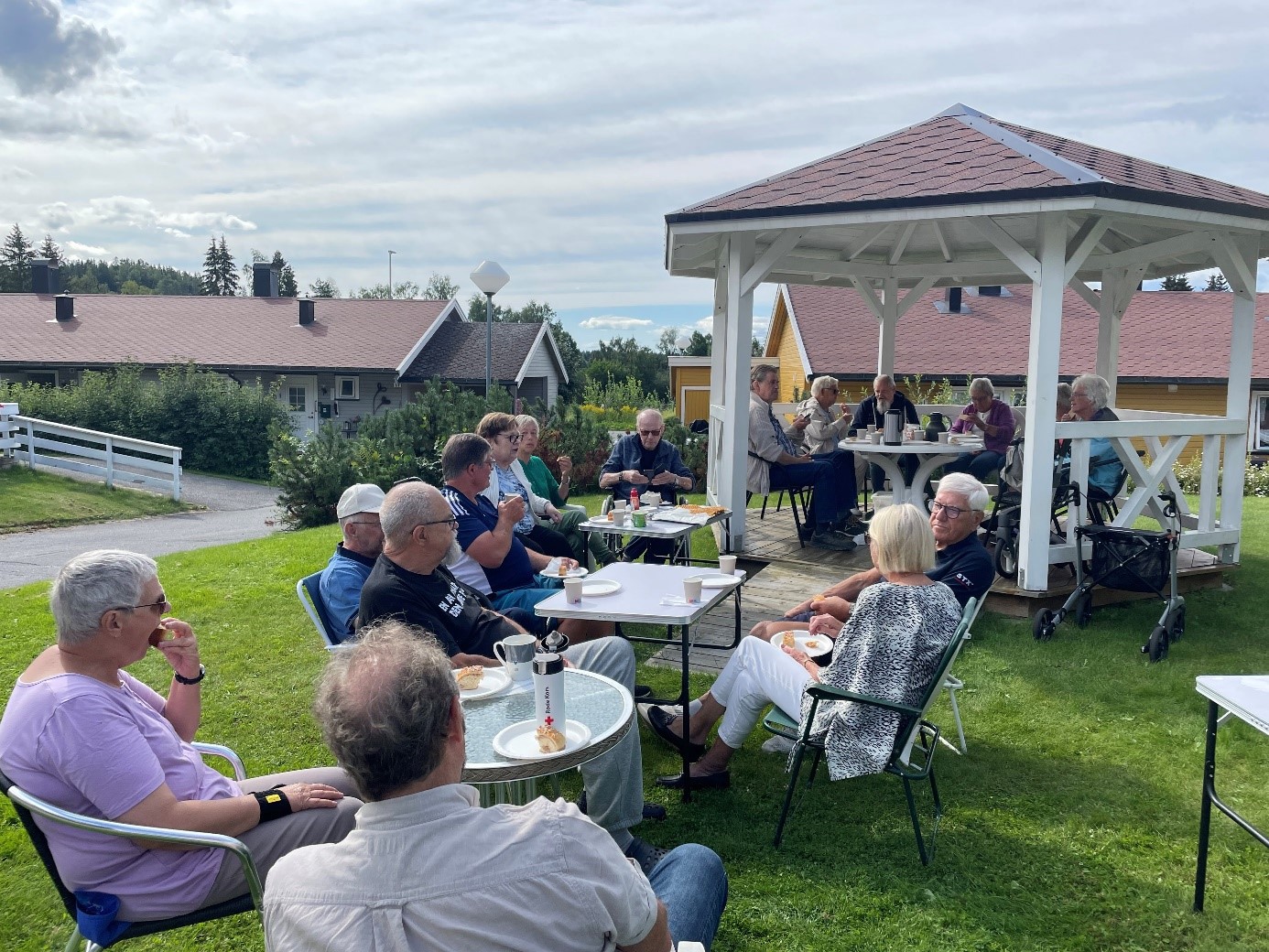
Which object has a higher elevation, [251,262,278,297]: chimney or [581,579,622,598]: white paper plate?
[251,262,278,297]: chimney

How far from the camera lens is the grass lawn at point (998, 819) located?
2.99 m

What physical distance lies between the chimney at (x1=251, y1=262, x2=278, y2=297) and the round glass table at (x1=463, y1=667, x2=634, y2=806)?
35148 mm

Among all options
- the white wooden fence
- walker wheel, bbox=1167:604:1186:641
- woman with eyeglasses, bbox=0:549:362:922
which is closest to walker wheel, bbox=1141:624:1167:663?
walker wheel, bbox=1167:604:1186:641

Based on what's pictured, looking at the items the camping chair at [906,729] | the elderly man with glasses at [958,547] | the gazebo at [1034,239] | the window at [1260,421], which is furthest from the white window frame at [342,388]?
the camping chair at [906,729]

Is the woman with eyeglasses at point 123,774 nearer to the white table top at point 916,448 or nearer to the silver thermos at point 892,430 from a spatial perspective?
the white table top at point 916,448

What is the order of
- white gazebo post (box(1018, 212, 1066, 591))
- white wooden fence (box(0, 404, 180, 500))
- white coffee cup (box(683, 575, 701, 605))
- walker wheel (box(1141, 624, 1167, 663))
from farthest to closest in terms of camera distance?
white wooden fence (box(0, 404, 180, 500)) → white gazebo post (box(1018, 212, 1066, 591)) → walker wheel (box(1141, 624, 1167, 663)) → white coffee cup (box(683, 575, 701, 605))

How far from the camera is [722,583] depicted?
14.1 ft

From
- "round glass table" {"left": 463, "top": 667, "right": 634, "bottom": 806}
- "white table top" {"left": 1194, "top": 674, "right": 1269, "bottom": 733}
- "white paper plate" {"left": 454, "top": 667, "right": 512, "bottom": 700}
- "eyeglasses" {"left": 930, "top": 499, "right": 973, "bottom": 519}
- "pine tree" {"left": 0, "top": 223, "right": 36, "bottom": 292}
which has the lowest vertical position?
"round glass table" {"left": 463, "top": 667, "right": 634, "bottom": 806}

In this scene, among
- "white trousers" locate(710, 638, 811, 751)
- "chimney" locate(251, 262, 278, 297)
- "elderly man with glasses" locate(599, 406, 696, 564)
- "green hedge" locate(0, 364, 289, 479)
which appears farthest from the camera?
"chimney" locate(251, 262, 278, 297)

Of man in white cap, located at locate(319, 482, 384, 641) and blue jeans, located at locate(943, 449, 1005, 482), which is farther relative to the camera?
blue jeans, located at locate(943, 449, 1005, 482)

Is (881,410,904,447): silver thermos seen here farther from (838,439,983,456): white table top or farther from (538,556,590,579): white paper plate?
(538,556,590,579): white paper plate

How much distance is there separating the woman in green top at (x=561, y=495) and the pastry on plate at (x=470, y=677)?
3.37m

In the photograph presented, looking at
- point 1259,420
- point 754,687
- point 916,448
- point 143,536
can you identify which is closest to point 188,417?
point 143,536

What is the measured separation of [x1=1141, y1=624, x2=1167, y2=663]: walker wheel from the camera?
5.51 meters
